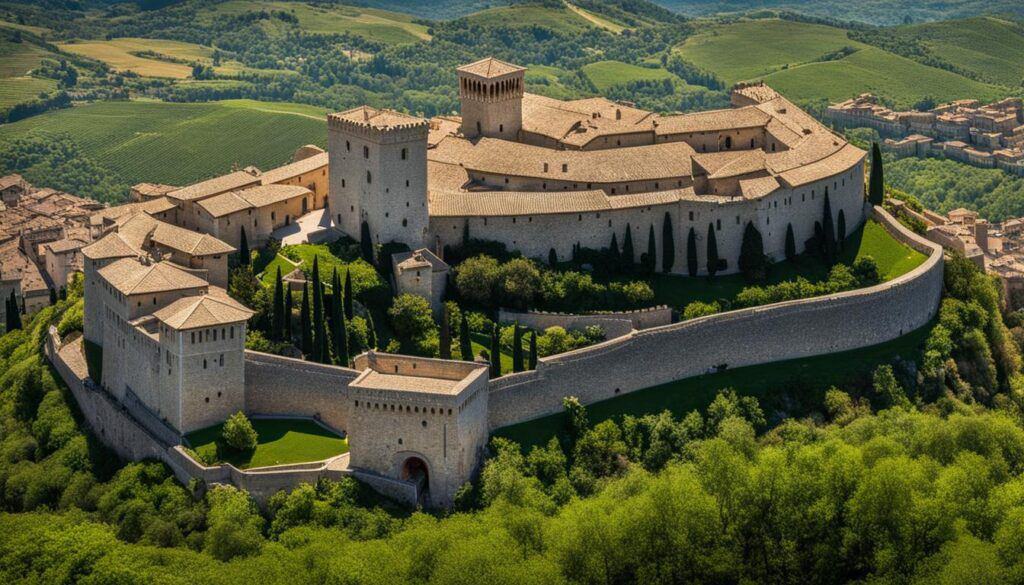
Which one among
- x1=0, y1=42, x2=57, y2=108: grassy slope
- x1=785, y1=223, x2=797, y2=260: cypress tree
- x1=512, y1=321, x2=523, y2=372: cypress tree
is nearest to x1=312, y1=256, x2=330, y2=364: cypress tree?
x1=512, y1=321, x2=523, y2=372: cypress tree

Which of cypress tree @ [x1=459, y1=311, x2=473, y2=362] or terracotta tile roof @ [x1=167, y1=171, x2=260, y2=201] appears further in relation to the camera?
terracotta tile roof @ [x1=167, y1=171, x2=260, y2=201]

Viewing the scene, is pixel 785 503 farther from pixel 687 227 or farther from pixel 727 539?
pixel 687 227

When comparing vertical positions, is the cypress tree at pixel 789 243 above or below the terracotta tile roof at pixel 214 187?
below

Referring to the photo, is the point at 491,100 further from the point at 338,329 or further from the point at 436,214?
the point at 338,329

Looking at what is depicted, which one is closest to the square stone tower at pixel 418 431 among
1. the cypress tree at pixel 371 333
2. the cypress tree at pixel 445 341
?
the cypress tree at pixel 445 341

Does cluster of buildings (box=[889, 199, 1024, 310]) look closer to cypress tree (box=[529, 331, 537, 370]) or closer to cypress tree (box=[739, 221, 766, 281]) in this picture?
Result: cypress tree (box=[739, 221, 766, 281])

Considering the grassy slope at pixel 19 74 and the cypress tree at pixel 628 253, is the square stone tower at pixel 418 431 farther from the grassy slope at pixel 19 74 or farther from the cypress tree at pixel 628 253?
the grassy slope at pixel 19 74

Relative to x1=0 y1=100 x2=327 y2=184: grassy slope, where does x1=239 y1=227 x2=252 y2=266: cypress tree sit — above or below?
above
